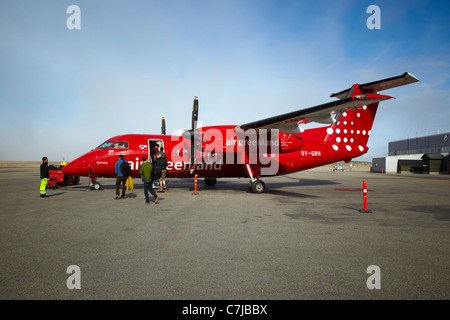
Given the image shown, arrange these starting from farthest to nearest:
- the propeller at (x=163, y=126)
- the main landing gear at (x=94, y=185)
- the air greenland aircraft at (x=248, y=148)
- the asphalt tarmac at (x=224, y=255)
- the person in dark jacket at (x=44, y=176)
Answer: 1. the propeller at (x=163, y=126)
2. the main landing gear at (x=94, y=185)
3. the air greenland aircraft at (x=248, y=148)
4. the person in dark jacket at (x=44, y=176)
5. the asphalt tarmac at (x=224, y=255)

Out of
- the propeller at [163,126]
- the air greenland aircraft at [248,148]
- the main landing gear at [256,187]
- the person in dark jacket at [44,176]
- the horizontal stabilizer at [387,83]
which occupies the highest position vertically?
the horizontal stabilizer at [387,83]

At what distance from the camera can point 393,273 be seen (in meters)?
3.51

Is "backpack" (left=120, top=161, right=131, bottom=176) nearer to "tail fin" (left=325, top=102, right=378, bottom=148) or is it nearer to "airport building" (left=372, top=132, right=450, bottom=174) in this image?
"tail fin" (left=325, top=102, right=378, bottom=148)

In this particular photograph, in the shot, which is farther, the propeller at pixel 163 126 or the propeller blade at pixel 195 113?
the propeller at pixel 163 126

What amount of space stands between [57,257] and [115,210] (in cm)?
414

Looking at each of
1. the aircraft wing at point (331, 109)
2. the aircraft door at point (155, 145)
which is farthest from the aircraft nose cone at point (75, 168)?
the aircraft wing at point (331, 109)

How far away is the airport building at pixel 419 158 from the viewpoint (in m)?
39.4

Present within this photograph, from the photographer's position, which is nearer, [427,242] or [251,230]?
[427,242]

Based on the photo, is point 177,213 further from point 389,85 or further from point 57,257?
point 389,85

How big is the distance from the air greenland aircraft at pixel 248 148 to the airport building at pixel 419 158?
34933 millimetres

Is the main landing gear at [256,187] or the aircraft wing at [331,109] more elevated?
the aircraft wing at [331,109]

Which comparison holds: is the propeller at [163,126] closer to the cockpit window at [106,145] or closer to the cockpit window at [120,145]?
the cockpit window at [120,145]
